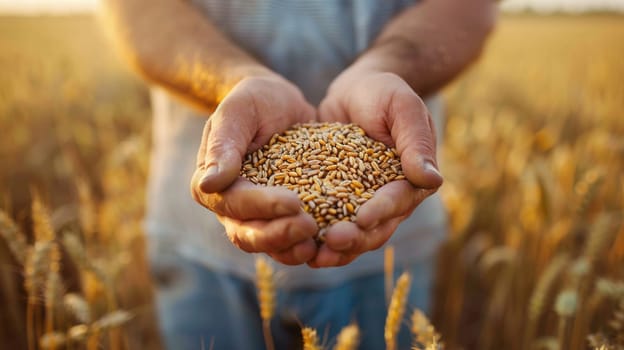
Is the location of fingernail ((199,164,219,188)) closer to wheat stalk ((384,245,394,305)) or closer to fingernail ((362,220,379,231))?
fingernail ((362,220,379,231))

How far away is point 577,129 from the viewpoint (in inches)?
159

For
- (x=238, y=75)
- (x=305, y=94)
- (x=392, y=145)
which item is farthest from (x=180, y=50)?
(x=392, y=145)

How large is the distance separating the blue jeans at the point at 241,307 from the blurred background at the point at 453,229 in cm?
22

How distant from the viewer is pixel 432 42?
1.25 m

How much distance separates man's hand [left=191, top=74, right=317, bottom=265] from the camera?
0.75 meters

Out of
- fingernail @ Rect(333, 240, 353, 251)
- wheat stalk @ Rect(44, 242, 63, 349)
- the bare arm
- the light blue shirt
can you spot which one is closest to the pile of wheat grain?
the bare arm

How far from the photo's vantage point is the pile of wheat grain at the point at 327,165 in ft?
3.12

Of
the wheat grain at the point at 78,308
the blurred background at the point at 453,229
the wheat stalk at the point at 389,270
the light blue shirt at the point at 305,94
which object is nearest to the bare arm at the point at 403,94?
the light blue shirt at the point at 305,94

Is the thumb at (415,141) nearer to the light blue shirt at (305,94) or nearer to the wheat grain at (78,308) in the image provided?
the light blue shirt at (305,94)

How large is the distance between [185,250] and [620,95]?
14.7 ft

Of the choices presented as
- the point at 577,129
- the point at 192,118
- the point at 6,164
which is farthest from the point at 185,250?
the point at 577,129

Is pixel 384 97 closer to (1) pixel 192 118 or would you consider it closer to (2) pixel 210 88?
(2) pixel 210 88

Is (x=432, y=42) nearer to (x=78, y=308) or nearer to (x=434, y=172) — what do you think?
(x=434, y=172)

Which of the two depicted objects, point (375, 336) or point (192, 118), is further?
point (375, 336)
